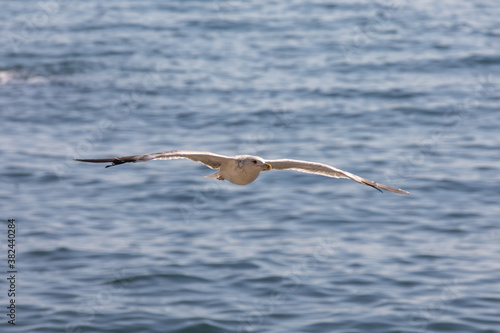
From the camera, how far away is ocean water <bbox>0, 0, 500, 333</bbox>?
1928 cm

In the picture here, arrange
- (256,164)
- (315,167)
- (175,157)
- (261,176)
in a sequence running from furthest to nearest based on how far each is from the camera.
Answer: (261,176), (315,167), (256,164), (175,157)

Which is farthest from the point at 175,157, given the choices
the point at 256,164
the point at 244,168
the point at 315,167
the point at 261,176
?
the point at 261,176

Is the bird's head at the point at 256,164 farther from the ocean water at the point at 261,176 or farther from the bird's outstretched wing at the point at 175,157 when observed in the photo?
the ocean water at the point at 261,176

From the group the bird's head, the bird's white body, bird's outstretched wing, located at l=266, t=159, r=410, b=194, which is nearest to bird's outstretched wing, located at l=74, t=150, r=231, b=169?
the bird's white body

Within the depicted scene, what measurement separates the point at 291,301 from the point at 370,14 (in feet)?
86.2

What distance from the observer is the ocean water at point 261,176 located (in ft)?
63.3

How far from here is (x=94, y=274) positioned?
2075 centimetres

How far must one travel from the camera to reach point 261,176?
25688 millimetres

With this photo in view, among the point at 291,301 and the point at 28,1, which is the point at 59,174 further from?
the point at 28,1

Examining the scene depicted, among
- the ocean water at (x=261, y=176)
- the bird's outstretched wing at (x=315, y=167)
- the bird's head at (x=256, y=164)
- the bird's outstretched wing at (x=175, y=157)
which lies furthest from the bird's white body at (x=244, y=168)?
the ocean water at (x=261, y=176)

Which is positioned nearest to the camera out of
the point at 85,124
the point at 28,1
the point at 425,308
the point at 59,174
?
the point at 425,308

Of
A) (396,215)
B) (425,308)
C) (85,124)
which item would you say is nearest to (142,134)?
(85,124)

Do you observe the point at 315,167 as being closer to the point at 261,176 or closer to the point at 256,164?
the point at 256,164

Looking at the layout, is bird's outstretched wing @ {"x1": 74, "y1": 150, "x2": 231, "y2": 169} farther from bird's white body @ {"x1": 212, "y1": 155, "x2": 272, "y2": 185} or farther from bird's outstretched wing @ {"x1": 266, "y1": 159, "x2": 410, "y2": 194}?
bird's outstretched wing @ {"x1": 266, "y1": 159, "x2": 410, "y2": 194}
